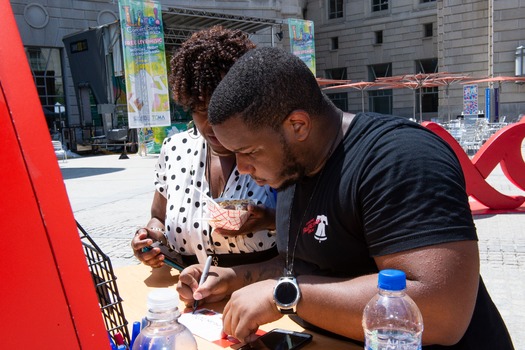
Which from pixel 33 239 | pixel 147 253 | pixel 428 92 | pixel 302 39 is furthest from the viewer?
pixel 428 92

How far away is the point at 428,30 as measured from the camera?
3123 cm

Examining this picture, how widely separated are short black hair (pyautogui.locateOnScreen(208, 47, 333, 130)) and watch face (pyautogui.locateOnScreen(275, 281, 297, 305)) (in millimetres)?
425

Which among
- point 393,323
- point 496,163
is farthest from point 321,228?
point 496,163

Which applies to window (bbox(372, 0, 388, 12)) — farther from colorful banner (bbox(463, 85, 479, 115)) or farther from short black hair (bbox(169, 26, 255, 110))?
short black hair (bbox(169, 26, 255, 110))

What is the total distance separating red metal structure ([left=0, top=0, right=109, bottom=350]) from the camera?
705mm

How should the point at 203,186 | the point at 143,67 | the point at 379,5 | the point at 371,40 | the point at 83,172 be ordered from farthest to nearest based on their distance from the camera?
the point at 371,40
the point at 379,5
the point at 143,67
the point at 83,172
the point at 203,186

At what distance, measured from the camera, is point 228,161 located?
2.30 m

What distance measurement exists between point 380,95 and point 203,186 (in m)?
32.1

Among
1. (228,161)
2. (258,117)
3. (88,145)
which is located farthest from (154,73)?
(258,117)

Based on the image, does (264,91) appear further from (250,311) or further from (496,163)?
(496,163)

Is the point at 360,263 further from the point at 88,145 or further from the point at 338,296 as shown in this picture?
→ the point at 88,145

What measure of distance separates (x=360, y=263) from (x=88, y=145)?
20255 millimetres

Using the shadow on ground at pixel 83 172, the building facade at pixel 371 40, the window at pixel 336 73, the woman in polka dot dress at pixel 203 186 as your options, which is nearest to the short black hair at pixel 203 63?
the woman in polka dot dress at pixel 203 186

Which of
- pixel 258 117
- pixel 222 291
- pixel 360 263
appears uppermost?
pixel 258 117
